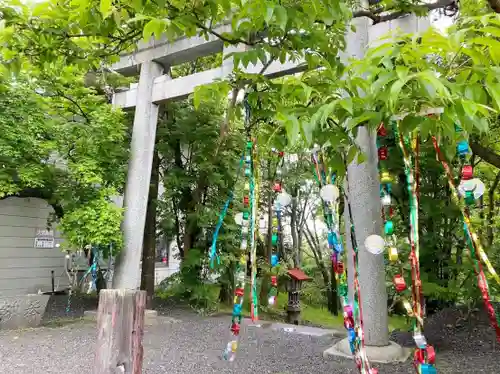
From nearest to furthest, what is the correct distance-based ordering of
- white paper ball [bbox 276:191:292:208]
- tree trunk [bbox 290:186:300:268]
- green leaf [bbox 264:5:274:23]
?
green leaf [bbox 264:5:274:23], white paper ball [bbox 276:191:292:208], tree trunk [bbox 290:186:300:268]

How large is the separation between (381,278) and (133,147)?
431 centimetres

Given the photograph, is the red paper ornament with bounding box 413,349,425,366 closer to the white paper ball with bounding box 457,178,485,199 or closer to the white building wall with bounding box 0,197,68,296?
the white paper ball with bounding box 457,178,485,199

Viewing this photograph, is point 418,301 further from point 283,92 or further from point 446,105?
point 283,92

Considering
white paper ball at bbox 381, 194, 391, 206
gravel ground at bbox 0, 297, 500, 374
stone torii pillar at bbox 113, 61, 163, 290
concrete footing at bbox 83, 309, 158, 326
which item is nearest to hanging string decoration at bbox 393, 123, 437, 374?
white paper ball at bbox 381, 194, 391, 206

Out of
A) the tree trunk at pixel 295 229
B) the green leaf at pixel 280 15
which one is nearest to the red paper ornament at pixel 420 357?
the green leaf at pixel 280 15

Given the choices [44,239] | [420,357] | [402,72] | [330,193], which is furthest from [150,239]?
[402,72]

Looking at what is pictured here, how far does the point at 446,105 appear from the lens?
1346 mm

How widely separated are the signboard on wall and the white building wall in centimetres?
7

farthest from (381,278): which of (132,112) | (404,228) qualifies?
(132,112)

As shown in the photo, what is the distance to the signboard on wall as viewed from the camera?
29.4ft

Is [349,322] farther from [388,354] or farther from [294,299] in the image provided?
[294,299]

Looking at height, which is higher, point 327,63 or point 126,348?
point 327,63

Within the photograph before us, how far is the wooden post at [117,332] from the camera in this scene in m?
1.83

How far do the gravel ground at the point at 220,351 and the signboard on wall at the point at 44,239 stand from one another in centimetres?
360
